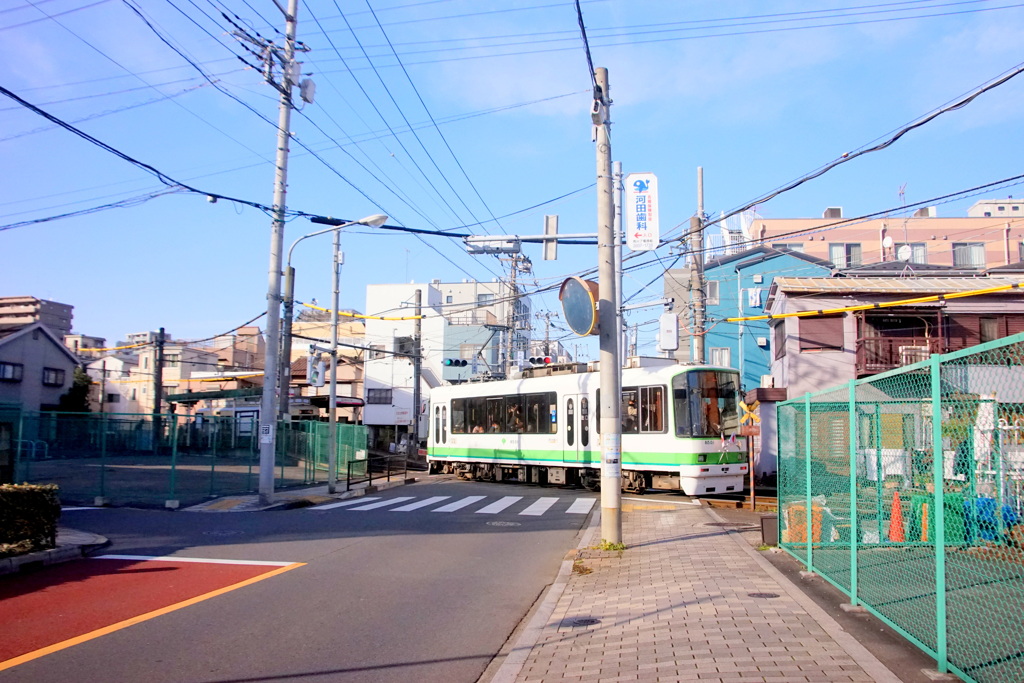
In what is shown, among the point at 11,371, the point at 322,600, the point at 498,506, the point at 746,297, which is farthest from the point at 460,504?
the point at 11,371

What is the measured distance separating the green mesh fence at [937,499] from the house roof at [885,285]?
2136cm

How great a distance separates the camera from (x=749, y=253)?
41.2 meters

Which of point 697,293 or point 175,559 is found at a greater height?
point 697,293

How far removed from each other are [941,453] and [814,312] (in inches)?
910

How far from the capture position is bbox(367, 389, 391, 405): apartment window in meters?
58.5

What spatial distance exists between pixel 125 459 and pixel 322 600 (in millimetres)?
13785

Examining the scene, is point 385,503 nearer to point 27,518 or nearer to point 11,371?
point 27,518

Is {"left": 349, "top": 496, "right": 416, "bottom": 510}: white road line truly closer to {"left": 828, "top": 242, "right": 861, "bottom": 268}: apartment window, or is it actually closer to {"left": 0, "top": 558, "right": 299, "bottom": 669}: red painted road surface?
{"left": 0, "top": 558, "right": 299, "bottom": 669}: red painted road surface

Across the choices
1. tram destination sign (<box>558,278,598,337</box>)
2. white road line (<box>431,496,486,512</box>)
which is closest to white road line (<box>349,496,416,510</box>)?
white road line (<box>431,496,486,512</box>)

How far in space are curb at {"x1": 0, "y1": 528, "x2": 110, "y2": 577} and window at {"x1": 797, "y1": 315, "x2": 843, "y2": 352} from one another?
23951 mm

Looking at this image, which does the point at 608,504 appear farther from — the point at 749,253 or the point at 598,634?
the point at 749,253

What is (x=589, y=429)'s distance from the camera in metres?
22.3

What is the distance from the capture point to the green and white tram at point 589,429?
19406 millimetres

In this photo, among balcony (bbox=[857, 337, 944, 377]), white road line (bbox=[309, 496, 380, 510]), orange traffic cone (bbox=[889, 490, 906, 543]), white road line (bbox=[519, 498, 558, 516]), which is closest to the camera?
orange traffic cone (bbox=[889, 490, 906, 543])
